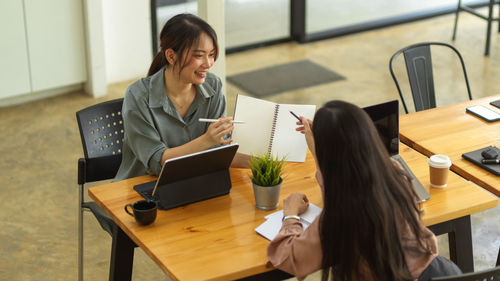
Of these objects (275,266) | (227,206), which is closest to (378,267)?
(275,266)

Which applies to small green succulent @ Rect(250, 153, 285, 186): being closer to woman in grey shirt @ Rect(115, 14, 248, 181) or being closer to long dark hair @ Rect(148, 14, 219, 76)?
woman in grey shirt @ Rect(115, 14, 248, 181)

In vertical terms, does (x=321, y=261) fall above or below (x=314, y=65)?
above

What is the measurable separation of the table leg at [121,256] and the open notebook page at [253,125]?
0.56 metres

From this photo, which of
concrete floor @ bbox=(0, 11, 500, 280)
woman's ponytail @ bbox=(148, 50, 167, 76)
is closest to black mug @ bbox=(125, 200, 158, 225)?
woman's ponytail @ bbox=(148, 50, 167, 76)

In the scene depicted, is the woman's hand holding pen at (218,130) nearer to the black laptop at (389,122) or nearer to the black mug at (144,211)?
the black mug at (144,211)

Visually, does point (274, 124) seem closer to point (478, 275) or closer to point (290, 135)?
point (290, 135)

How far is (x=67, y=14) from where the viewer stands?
209 inches

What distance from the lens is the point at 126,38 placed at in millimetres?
5746

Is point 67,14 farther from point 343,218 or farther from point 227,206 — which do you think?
point 343,218

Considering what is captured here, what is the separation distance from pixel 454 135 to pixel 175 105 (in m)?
1.26

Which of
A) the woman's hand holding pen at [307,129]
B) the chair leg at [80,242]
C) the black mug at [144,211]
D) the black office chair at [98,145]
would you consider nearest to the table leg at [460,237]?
the woman's hand holding pen at [307,129]

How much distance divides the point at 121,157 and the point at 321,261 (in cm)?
129

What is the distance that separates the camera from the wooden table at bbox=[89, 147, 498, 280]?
7.42 ft

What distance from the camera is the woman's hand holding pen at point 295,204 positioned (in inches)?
95.9
